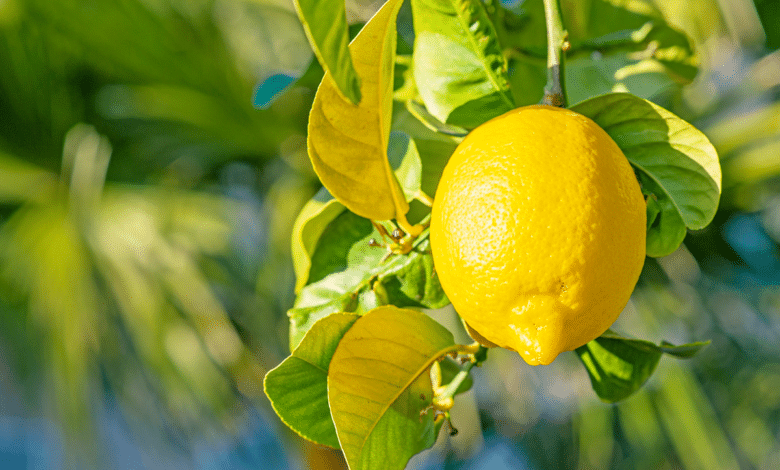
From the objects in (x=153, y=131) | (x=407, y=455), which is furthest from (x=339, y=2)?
(x=153, y=131)

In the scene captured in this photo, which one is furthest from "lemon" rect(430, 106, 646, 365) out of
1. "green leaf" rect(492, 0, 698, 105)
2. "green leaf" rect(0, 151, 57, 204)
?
"green leaf" rect(0, 151, 57, 204)

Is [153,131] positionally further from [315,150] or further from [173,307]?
[315,150]

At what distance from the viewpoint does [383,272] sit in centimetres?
27

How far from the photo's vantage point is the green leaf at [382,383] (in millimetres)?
217

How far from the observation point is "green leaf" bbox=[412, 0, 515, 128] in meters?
0.25

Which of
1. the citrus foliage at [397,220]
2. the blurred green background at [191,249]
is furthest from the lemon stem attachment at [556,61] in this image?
the blurred green background at [191,249]

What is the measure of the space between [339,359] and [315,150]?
3.6 inches

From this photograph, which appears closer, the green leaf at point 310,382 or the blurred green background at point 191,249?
the green leaf at point 310,382

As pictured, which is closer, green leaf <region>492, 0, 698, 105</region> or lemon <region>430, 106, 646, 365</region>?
lemon <region>430, 106, 646, 365</region>

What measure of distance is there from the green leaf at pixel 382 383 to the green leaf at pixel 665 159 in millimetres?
125

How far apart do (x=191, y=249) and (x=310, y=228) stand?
1.28m

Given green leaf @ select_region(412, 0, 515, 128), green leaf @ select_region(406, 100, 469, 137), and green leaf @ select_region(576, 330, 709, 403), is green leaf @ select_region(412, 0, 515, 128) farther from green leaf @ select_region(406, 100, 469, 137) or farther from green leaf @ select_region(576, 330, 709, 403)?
green leaf @ select_region(576, 330, 709, 403)

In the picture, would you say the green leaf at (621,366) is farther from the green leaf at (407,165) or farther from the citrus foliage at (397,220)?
the green leaf at (407,165)

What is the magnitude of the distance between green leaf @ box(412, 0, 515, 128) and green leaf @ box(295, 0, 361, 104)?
0.11m
